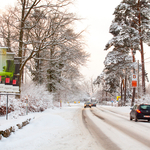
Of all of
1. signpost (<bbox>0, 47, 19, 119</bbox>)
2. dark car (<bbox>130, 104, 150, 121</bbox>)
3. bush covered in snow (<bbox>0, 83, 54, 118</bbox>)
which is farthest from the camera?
dark car (<bbox>130, 104, 150, 121</bbox>)

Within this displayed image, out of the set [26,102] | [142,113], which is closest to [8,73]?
[26,102]

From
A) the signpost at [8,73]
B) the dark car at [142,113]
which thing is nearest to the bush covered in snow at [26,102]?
the signpost at [8,73]

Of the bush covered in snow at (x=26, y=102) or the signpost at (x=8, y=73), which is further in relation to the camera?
the bush covered in snow at (x=26, y=102)

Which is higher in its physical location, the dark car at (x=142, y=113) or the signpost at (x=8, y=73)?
the signpost at (x=8, y=73)

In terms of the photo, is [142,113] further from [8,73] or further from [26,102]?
[8,73]

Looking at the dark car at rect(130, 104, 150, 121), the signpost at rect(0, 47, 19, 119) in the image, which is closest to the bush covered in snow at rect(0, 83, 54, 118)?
the signpost at rect(0, 47, 19, 119)

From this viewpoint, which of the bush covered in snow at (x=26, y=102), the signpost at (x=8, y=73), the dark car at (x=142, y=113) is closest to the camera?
the signpost at (x=8, y=73)

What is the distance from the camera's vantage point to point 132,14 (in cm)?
3975

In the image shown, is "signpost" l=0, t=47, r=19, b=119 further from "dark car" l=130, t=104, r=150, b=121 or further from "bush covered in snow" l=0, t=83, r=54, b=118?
"dark car" l=130, t=104, r=150, b=121

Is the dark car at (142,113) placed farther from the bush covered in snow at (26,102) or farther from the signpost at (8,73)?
the signpost at (8,73)

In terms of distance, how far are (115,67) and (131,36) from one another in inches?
248

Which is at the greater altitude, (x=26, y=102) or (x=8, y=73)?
(x=8, y=73)

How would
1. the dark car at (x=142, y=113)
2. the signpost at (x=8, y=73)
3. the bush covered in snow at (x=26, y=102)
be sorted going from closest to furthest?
1. the signpost at (x=8, y=73)
2. the bush covered in snow at (x=26, y=102)
3. the dark car at (x=142, y=113)

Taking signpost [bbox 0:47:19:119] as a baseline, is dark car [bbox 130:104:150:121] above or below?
below
